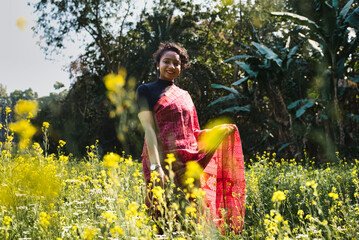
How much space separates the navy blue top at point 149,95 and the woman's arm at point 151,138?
49mm

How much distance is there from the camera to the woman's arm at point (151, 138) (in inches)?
85.0

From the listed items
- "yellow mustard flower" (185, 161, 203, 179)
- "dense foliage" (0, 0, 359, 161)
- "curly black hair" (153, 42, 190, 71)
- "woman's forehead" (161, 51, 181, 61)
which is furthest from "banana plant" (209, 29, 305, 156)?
"yellow mustard flower" (185, 161, 203, 179)

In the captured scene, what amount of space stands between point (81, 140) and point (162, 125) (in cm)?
1118

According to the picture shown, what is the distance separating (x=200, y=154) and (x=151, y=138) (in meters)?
0.38

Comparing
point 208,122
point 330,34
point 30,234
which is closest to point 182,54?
point 30,234

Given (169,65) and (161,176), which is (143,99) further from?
(161,176)

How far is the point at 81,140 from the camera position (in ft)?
42.1

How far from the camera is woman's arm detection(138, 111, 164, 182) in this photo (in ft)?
7.09

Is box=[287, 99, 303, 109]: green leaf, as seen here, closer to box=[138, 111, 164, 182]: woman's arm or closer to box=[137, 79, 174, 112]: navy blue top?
box=[137, 79, 174, 112]: navy blue top

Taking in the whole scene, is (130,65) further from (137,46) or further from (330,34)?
(330,34)

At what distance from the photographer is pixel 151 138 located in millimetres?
2203

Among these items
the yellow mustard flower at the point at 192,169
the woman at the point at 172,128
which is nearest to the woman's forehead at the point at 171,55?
the woman at the point at 172,128

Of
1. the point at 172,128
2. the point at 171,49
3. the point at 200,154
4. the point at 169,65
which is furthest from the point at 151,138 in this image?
the point at 171,49

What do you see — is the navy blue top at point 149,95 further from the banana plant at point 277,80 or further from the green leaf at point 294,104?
the banana plant at point 277,80
